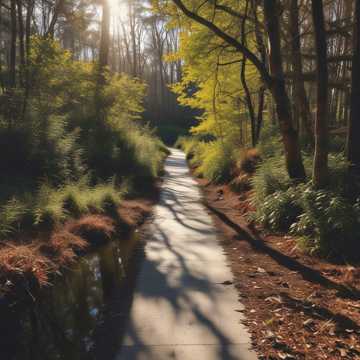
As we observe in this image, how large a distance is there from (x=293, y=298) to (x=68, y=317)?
2934 millimetres

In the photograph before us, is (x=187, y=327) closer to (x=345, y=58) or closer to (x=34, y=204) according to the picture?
(x=34, y=204)

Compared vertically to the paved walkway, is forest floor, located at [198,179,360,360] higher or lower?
higher

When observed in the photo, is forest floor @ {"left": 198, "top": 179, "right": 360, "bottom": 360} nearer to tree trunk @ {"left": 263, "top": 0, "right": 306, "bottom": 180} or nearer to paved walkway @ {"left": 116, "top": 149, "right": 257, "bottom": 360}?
paved walkway @ {"left": 116, "top": 149, "right": 257, "bottom": 360}

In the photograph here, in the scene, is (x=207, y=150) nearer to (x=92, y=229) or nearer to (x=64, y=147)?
(x=64, y=147)

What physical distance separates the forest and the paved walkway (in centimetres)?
122

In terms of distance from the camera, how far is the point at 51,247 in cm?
609

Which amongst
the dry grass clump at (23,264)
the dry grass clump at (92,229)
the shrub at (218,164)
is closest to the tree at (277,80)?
the dry grass clump at (92,229)

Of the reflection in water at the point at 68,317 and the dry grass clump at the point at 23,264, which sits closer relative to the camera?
the reflection in water at the point at 68,317

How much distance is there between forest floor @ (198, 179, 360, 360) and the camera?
370cm

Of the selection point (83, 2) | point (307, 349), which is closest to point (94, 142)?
point (307, 349)

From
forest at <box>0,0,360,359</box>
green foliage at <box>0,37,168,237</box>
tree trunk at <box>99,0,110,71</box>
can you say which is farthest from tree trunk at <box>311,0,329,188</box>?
tree trunk at <box>99,0,110,71</box>

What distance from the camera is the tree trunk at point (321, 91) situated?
274 inches

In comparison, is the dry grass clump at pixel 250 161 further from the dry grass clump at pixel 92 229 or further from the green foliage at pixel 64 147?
the dry grass clump at pixel 92 229

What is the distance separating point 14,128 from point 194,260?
6875 mm
